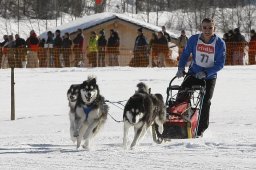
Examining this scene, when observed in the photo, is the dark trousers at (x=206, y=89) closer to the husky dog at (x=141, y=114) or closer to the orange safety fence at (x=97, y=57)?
the husky dog at (x=141, y=114)

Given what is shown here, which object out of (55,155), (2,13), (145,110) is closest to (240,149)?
(145,110)

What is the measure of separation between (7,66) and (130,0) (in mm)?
39671

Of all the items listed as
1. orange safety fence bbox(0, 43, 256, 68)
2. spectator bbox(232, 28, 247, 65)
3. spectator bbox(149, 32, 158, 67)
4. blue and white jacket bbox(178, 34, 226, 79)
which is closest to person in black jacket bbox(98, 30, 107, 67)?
orange safety fence bbox(0, 43, 256, 68)

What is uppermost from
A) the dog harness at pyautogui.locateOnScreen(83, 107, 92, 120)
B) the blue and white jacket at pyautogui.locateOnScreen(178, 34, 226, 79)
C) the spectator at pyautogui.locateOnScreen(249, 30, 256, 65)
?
the spectator at pyautogui.locateOnScreen(249, 30, 256, 65)

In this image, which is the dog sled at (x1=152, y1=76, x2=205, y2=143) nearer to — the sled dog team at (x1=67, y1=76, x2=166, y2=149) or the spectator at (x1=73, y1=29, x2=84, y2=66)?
the sled dog team at (x1=67, y1=76, x2=166, y2=149)

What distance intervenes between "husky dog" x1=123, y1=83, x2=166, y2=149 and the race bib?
710 mm

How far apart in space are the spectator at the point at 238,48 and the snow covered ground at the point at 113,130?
752 millimetres

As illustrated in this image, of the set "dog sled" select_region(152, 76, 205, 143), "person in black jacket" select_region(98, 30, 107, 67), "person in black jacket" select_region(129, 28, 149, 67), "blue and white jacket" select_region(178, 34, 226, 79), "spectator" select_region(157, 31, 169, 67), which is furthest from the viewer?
"person in black jacket" select_region(98, 30, 107, 67)

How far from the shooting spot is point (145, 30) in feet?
87.0

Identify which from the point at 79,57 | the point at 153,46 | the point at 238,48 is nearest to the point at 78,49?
the point at 79,57

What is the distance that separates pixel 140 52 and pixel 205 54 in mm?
11951

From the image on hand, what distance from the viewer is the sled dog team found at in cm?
636

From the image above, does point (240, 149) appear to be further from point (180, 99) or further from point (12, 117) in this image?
point (12, 117)

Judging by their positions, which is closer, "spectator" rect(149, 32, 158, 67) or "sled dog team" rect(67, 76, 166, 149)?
"sled dog team" rect(67, 76, 166, 149)
